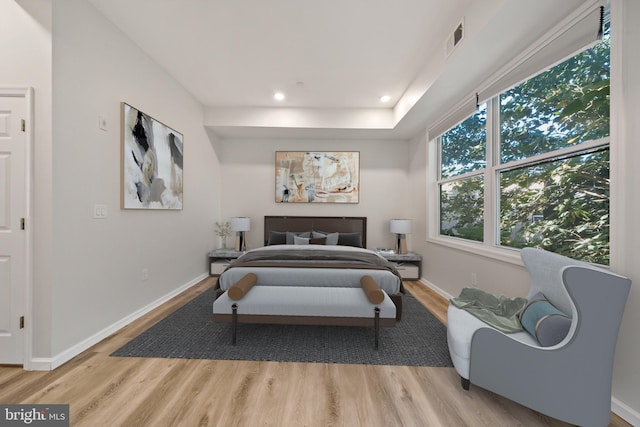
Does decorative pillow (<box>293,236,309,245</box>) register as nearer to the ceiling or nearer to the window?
the ceiling

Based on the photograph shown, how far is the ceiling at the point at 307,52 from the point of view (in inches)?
83.7

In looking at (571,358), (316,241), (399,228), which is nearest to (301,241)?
(316,241)

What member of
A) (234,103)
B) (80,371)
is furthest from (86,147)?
(234,103)

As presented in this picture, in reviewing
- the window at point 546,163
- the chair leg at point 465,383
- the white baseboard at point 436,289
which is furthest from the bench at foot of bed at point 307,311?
the white baseboard at point 436,289

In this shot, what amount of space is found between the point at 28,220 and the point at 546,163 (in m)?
3.97

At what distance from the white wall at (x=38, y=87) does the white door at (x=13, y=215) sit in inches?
3.3

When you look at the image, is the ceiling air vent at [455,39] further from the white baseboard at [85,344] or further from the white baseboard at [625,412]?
the white baseboard at [85,344]

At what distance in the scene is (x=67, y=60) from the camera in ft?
6.27

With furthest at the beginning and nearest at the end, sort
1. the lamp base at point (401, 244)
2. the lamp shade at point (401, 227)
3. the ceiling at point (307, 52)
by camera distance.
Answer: the lamp base at point (401, 244)
the lamp shade at point (401, 227)
the ceiling at point (307, 52)

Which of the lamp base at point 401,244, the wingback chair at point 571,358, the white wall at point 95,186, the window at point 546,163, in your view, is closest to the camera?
the wingback chair at point 571,358

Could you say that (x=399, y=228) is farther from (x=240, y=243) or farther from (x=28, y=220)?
(x=28, y=220)

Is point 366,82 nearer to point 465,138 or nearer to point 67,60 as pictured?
point 465,138

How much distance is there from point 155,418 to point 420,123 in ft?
14.2

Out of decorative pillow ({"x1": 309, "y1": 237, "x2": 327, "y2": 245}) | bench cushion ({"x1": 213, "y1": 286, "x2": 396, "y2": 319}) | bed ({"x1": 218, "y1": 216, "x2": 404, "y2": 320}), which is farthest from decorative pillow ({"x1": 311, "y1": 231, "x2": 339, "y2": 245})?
bench cushion ({"x1": 213, "y1": 286, "x2": 396, "y2": 319})
